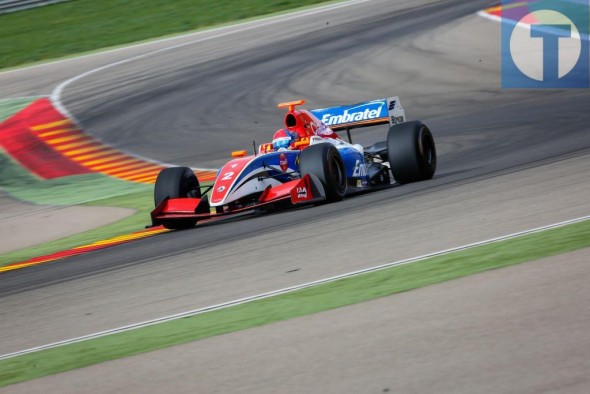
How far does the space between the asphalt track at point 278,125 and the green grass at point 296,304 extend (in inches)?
15.7

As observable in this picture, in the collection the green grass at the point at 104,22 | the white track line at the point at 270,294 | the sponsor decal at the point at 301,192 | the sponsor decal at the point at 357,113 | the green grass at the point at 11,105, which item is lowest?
the white track line at the point at 270,294

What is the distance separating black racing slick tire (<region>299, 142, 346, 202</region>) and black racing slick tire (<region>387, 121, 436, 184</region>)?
0.79 meters

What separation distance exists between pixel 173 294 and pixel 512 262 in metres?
2.55

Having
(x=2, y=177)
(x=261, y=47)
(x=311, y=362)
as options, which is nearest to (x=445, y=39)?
(x=261, y=47)

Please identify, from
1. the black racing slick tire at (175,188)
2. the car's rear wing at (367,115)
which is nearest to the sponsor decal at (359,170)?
the car's rear wing at (367,115)

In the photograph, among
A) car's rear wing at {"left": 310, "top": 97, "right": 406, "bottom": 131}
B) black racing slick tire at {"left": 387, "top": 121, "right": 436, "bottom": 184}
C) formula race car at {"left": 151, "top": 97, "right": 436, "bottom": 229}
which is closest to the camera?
formula race car at {"left": 151, "top": 97, "right": 436, "bottom": 229}

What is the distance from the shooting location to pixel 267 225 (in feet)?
34.4

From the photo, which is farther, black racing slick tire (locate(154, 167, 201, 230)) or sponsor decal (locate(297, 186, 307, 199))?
black racing slick tire (locate(154, 167, 201, 230))

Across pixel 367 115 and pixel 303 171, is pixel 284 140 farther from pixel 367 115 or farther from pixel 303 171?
pixel 367 115

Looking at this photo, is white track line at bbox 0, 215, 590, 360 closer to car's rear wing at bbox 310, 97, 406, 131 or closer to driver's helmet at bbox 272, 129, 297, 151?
driver's helmet at bbox 272, 129, 297, 151

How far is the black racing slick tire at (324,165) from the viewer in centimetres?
1080

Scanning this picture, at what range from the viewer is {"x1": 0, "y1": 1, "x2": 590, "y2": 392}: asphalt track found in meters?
7.95

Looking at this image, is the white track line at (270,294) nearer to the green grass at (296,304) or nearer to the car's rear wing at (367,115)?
the green grass at (296,304)

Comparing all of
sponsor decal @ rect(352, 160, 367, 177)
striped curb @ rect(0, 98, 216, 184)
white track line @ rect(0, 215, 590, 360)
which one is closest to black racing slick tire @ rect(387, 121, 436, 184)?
sponsor decal @ rect(352, 160, 367, 177)
